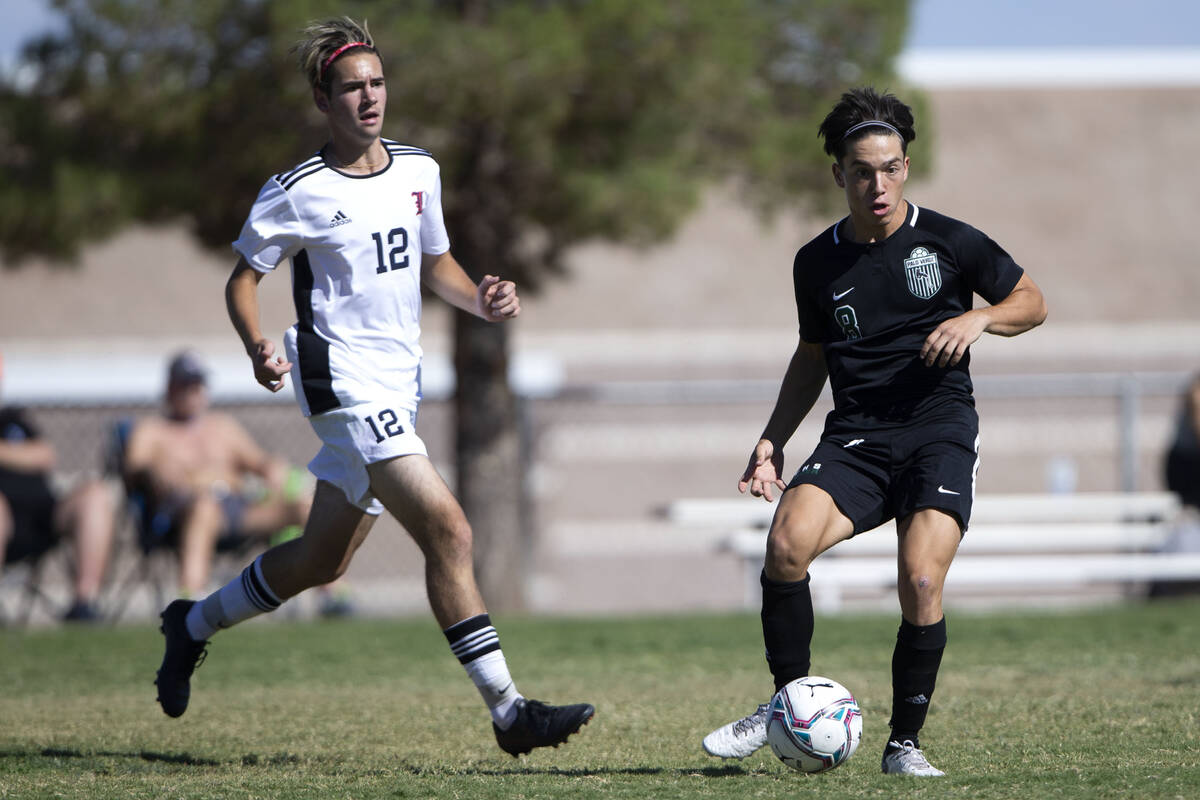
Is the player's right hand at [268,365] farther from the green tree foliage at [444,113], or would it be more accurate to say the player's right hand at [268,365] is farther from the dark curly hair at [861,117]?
the green tree foliage at [444,113]

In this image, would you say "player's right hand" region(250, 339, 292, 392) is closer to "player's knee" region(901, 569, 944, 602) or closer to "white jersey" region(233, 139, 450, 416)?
Result: "white jersey" region(233, 139, 450, 416)

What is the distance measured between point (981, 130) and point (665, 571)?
10.7m

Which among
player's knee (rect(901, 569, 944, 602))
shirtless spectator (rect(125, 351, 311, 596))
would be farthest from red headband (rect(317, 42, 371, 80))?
shirtless spectator (rect(125, 351, 311, 596))

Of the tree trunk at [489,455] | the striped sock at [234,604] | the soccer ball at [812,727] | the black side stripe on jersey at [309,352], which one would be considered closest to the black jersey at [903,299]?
the soccer ball at [812,727]

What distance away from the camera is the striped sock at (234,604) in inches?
207

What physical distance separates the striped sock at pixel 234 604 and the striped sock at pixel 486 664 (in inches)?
31.4

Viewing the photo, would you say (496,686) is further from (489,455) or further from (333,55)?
(489,455)

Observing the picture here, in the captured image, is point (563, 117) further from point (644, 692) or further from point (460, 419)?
point (644, 692)

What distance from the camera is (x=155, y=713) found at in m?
6.32

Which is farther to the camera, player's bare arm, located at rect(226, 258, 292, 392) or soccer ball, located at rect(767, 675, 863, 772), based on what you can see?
player's bare arm, located at rect(226, 258, 292, 392)

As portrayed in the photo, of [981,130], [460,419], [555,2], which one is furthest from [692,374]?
[555,2]

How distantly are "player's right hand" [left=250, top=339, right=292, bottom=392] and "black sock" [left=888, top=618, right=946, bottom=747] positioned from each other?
2.02 m

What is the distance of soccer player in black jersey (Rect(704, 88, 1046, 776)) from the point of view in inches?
175

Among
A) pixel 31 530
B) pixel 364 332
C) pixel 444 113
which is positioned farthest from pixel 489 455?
pixel 364 332
